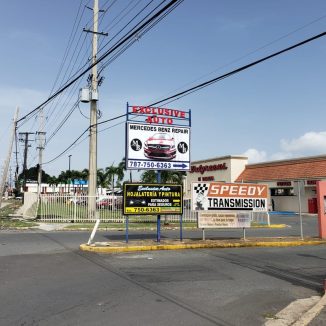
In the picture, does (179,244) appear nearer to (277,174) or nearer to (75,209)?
(75,209)

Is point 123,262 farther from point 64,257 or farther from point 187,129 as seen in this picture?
point 187,129

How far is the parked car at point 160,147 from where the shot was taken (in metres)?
16.2

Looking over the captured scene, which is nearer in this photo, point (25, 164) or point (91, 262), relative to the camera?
point (91, 262)

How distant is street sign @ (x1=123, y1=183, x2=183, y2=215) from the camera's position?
613 inches

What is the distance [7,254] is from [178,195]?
621 cm

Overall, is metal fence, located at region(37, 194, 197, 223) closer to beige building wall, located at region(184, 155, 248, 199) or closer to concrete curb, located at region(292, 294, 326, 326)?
concrete curb, located at region(292, 294, 326, 326)

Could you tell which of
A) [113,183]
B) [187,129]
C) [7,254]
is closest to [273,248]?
[187,129]

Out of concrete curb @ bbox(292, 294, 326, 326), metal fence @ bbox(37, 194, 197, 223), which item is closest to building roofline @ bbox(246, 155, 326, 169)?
metal fence @ bbox(37, 194, 197, 223)

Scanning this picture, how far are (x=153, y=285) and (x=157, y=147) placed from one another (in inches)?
313

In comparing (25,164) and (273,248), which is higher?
(25,164)

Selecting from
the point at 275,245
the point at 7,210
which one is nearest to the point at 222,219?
the point at 275,245

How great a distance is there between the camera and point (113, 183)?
84.8m

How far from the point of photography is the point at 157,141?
647 inches

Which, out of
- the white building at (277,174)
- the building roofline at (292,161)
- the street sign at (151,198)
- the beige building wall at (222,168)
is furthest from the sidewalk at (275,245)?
the beige building wall at (222,168)
